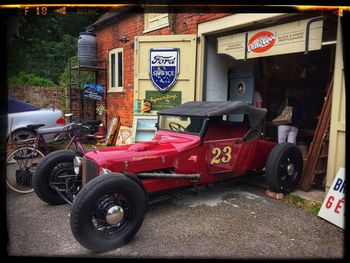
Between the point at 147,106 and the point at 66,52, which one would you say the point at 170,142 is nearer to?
the point at 147,106

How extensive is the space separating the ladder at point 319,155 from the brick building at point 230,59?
33 cm

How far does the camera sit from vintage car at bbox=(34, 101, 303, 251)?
310 cm

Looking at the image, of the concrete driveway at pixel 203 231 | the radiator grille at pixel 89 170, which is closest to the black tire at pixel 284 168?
the concrete driveway at pixel 203 231

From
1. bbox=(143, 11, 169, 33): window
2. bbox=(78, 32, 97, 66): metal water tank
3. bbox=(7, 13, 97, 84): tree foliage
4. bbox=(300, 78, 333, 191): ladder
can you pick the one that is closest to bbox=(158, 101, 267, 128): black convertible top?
bbox=(300, 78, 333, 191): ladder

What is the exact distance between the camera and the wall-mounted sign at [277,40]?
4828mm

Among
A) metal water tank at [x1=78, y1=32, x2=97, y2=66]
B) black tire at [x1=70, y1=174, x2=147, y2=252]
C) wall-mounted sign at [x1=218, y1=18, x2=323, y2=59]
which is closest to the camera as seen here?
black tire at [x1=70, y1=174, x2=147, y2=252]

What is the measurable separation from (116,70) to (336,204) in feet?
27.8

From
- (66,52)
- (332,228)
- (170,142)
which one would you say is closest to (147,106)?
(170,142)

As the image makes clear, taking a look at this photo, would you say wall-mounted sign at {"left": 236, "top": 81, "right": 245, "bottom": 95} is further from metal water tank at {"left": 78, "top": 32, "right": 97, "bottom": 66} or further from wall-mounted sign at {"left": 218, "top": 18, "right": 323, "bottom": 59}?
metal water tank at {"left": 78, "top": 32, "right": 97, "bottom": 66}

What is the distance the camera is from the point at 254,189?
5277mm

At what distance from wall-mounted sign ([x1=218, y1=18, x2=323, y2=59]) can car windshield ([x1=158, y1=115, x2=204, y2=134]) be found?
216cm

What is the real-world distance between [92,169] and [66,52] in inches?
798

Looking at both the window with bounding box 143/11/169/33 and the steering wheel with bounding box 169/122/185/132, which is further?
the window with bounding box 143/11/169/33

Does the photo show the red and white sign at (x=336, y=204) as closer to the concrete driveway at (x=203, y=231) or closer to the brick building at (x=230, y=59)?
the concrete driveway at (x=203, y=231)
